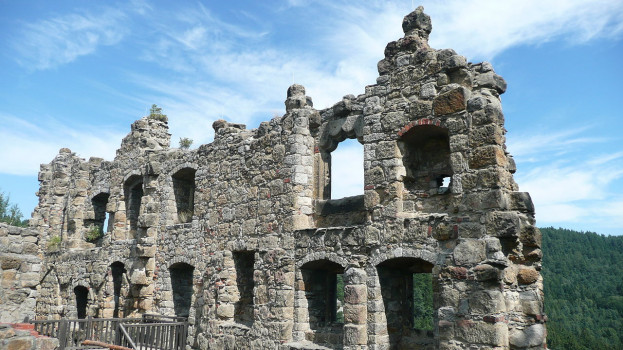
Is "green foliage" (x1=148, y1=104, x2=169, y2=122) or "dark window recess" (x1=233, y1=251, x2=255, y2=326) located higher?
"green foliage" (x1=148, y1=104, x2=169, y2=122)

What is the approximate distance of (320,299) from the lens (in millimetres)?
9281

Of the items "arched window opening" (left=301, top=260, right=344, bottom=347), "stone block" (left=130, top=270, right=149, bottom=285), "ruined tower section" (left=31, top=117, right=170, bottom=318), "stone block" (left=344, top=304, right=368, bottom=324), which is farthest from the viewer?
"ruined tower section" (left=31, top=117, right=170, bottom=318)

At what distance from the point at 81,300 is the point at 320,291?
1003cm

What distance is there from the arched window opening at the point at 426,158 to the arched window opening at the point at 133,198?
29.2 ft

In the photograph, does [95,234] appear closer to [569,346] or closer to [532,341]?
[532,341]

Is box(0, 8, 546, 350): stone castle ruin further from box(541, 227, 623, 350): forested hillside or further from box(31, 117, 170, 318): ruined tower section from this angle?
box(541, 227, 623, 350): forested hillside

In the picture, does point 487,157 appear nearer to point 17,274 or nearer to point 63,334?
point 17,274

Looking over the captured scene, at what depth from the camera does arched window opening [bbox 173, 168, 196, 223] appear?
1288 centimetres

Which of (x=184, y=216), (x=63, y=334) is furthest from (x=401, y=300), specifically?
(x=184, y=216)

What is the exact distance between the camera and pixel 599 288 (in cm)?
3750

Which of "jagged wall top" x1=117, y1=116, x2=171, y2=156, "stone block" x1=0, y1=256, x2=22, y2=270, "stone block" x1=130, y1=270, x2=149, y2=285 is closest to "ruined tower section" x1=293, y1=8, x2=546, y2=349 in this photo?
"stone block" x1=0, y1=256, x2=22, y2=270

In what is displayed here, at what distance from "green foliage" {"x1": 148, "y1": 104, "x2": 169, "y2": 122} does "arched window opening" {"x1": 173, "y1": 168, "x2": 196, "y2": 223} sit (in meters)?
2.96

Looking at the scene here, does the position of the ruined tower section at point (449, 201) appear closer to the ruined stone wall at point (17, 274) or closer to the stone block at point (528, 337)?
the stone block at point (528, 337)

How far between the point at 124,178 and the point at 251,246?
6.23 metres
